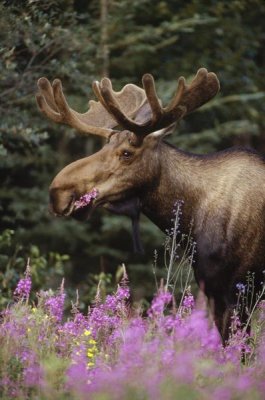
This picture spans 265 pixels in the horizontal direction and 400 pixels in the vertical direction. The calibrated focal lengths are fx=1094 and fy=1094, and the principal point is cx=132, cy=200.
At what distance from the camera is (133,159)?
755 cm

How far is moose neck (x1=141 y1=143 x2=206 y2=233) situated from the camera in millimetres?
7648

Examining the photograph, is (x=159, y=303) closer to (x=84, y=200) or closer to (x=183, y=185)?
(x=84, y=200)

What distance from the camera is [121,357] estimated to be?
5.23 m

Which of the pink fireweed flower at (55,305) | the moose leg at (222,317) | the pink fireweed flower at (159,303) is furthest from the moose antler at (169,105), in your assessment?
the pink fireweed flower at (159,303)

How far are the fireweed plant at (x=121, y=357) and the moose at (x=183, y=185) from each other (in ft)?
2.82

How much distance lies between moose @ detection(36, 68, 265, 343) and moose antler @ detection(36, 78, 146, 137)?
13mm

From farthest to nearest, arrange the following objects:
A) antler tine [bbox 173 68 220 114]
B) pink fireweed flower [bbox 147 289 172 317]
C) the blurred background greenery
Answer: the blurred background greenery
antler tine [bbox 173 68 220 114]
pink fireweed flower [bbox 147 289 172 317]

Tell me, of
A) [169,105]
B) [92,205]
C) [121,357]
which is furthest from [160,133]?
[121,357]

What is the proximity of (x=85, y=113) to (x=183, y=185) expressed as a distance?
3.64 ft

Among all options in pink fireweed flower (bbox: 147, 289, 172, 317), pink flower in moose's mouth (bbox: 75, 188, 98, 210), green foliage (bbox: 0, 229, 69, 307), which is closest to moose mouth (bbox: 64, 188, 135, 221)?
pink flower in moose's mouth (bbox: 75, 188, 98, 210)

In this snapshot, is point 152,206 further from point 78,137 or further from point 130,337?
point 78,137

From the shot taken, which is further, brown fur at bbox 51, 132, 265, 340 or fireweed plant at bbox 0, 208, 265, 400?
brown fur at bbox 51, 132, 265, 340

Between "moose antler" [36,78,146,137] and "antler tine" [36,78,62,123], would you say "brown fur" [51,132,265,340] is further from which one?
"antler tine" [36,78,62,123]

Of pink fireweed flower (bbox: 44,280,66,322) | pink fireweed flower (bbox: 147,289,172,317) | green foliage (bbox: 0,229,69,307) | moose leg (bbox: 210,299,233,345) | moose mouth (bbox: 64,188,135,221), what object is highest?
moose mouth (bbox: 64,188,135,221)
